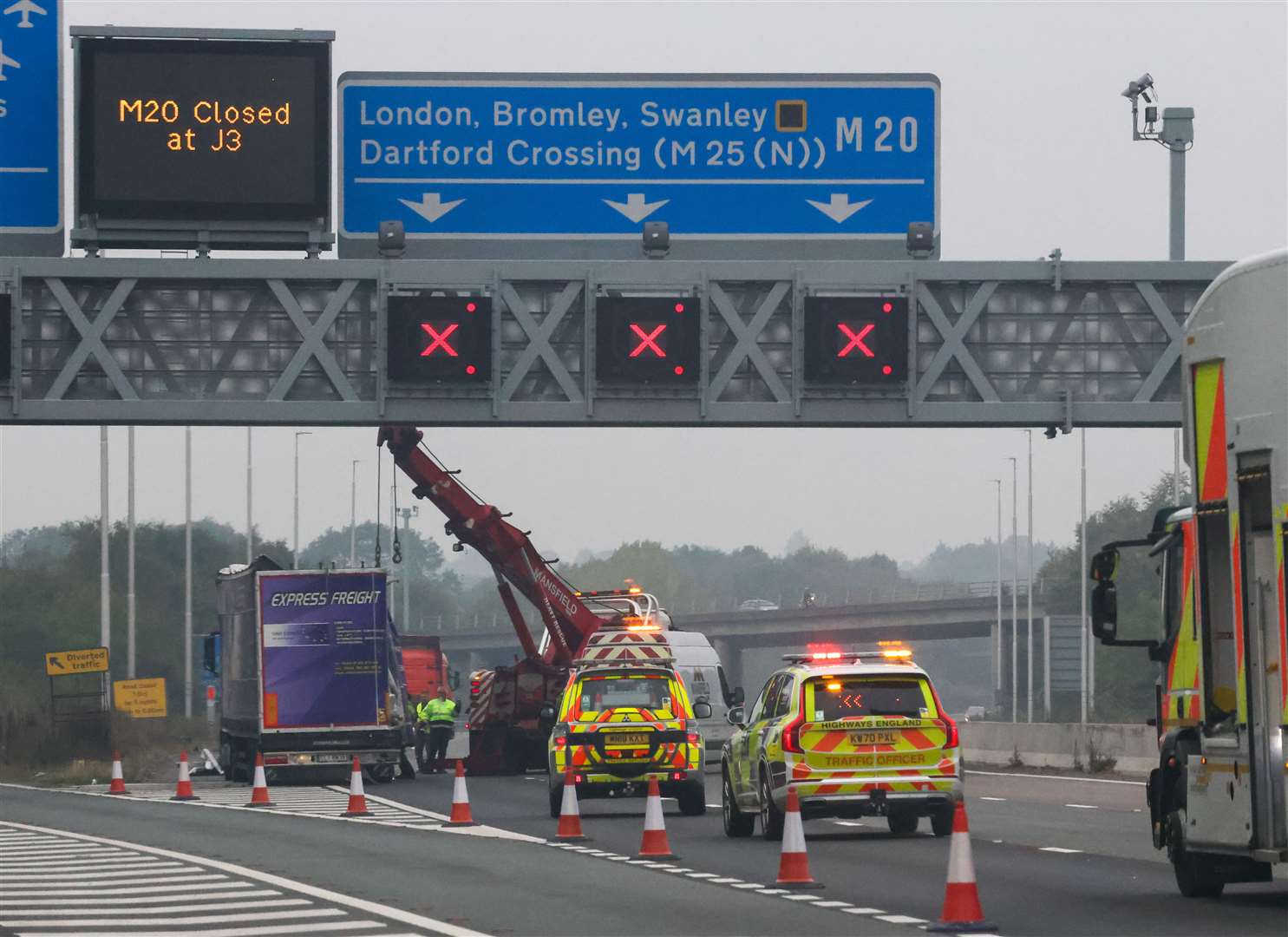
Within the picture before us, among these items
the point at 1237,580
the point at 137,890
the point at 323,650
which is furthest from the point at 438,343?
the point at 1237,580

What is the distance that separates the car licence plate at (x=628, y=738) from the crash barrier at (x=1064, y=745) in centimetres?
1093

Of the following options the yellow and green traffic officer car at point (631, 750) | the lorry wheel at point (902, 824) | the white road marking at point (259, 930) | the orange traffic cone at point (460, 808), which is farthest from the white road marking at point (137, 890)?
the yellow and green traffic officer car at point (631, 750)

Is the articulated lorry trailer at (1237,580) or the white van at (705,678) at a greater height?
the articulated lorry trailer at (1237,580)

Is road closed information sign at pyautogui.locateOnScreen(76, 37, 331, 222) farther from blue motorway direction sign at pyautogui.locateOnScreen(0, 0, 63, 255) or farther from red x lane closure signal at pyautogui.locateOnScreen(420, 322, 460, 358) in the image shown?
red x lane closure signal at pyautogui.locateOnScreen(420, 322, 460, 358)

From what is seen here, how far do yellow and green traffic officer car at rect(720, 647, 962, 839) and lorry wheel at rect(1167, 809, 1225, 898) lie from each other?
228 inches

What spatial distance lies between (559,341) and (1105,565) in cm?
1277

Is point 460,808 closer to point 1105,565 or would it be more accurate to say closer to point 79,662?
point 1105,565

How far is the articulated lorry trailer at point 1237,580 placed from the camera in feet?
46.5

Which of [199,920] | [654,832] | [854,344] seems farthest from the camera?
[854,344]

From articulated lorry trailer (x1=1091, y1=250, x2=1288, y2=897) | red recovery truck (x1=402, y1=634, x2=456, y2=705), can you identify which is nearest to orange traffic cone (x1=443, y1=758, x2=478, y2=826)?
articulated lorry trailer (x1=1091, y1=250, x2=1288, y2=897)

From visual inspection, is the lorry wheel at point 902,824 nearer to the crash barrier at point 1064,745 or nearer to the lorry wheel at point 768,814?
the lorry wheel at point 768,814

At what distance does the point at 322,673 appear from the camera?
3888 centimetres

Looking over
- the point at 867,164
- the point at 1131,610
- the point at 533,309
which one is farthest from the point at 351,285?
the point at 1131,610

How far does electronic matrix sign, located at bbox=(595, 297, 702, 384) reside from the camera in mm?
27734
